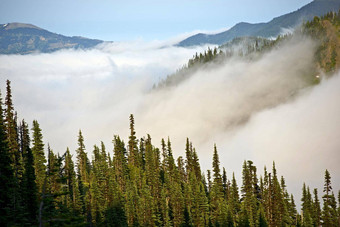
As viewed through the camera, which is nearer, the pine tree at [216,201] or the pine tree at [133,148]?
the pine tree at [216,201]

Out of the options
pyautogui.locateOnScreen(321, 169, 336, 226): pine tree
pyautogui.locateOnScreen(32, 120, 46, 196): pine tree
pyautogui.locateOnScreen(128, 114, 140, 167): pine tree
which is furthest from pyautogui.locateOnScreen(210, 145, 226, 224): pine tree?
pyautogui.locateOnScreen(32, 120, 46, 196): pine tree

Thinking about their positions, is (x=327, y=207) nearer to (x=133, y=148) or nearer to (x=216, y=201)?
(x=216, y=201)

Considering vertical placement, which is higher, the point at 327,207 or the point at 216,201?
the point at 216,201

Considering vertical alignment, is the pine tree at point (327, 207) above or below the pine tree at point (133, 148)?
below

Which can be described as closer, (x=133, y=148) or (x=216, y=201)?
(x=216, y=201)

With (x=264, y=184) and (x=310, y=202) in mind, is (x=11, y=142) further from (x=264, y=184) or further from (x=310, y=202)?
(x=310, y=202)

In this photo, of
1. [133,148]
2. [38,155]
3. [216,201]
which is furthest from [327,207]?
[38,155]

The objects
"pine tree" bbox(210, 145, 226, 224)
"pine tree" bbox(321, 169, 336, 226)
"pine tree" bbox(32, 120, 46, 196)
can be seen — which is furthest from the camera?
"pine tree" bbox(321, 169, 336, 226)

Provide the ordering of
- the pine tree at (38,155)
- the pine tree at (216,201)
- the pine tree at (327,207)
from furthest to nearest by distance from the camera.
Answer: the pine tree at (327,207) < the pine tree at (216,201) < the pine tree at (38,155)

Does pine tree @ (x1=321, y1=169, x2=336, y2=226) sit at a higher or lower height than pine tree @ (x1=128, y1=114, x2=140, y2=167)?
lower

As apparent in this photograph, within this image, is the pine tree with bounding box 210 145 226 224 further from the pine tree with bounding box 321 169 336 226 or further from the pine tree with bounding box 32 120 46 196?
the pine tree with bounding box 32 120 46 196

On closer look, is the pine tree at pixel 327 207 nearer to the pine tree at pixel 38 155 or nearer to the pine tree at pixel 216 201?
the pine tree at pixel 216 201

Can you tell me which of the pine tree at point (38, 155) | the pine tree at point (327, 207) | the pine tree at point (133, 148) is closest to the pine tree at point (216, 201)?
the pine tree at point (133, 148)

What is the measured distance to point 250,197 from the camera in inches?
3415
